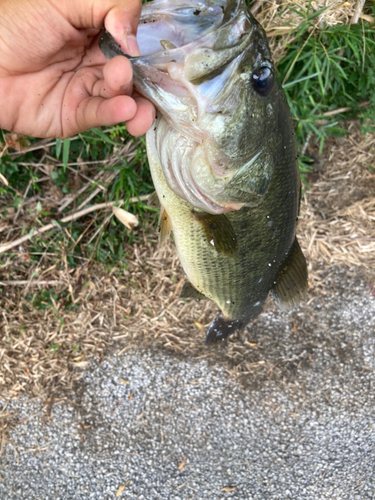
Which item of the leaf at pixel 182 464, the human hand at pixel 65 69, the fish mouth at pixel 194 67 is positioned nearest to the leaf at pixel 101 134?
Result: the human hand at pixel 65 69

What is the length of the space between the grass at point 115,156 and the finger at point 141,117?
999 mm

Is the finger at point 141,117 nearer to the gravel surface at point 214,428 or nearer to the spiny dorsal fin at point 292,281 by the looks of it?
the spiny dorsal fin at point 292,281

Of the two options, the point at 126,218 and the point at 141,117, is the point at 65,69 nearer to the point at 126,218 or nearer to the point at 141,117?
the point at 141,117

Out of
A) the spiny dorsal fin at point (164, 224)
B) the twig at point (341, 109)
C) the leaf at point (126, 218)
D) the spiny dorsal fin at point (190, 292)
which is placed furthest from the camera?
the twig at point (341, 109)

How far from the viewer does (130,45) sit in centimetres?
105

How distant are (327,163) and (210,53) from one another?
6.57 ft

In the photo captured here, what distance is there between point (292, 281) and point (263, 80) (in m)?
0.97

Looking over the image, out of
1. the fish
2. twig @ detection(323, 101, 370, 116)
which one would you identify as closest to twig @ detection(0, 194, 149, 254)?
the fish

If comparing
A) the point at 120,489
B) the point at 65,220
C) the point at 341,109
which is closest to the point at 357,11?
the point at 341,109

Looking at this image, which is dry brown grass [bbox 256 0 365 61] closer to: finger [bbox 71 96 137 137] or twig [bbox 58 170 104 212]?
finger [bbox 71 96 137 137]

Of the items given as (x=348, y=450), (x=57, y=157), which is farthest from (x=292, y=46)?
Result: (x=348, y=450)

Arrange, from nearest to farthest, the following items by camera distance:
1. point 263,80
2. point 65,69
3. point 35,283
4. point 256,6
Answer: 1. point 263,80
2. point 65,69
3. point 256,6
4. point 35,283

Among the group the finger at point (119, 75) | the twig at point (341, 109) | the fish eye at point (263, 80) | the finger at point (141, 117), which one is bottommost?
the twig at point (341, 109)

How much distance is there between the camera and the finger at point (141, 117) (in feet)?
3.64
